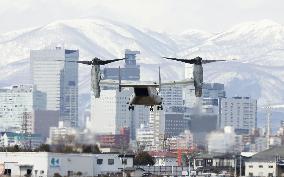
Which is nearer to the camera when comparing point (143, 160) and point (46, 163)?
point (46, 163)

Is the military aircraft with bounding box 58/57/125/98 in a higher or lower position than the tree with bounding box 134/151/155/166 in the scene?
higher

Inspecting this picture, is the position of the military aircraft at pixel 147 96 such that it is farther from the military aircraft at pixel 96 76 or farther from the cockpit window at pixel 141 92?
the military aircraft at pixel 96 76

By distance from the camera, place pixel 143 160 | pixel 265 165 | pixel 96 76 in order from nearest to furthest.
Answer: pixel 96 76 → pixel 265 165 → pixel 143 160

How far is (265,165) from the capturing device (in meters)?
167

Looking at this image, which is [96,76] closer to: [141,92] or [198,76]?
[141,92]

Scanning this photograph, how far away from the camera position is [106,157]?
495ft

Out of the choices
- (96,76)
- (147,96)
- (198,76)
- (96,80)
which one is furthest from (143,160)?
(147,96)

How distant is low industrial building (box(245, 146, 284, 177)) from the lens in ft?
533

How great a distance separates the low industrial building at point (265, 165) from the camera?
533 ft

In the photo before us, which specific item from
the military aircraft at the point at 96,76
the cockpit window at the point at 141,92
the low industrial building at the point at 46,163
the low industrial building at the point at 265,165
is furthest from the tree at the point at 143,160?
the cockpit window at the point at 141,92

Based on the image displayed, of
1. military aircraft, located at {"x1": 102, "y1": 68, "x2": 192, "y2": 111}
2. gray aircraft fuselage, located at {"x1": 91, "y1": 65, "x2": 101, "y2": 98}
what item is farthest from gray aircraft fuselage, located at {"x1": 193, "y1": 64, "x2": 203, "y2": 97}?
gray aircraft fuselage, located at {"x1": 91, "y1": 65, "x2": 101, "y2": 98}

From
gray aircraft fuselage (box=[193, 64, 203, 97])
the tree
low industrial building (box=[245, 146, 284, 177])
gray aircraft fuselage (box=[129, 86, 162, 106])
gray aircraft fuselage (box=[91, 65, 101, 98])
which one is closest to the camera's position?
gray aircraft fuselage (box=[129, 86, 162, 106])

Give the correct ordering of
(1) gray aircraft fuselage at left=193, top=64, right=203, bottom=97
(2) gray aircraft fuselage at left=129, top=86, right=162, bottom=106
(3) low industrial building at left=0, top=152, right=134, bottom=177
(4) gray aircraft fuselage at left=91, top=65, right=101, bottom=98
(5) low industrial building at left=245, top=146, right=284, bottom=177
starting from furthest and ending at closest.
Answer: (5) low industrial building at left=245, top=146, right=284, bottom=177, (3) low industrial building at left=0, top=152, right=134, bottom=177, (4) gray aircraft fuselage at left=91, top=65, right=101, bottom=98, (1) gray aircraft fuselage at left=193, top=64, right=203, bottom=97, (2) gray aircraft fuselage at left=129, top=86, right=162, bottom=106

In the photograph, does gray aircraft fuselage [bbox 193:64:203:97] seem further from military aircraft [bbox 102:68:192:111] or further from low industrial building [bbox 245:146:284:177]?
low industrial building [bbox 245:146:284:177]
